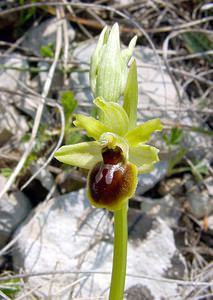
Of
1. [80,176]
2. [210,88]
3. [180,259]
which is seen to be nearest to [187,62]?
[210,88]

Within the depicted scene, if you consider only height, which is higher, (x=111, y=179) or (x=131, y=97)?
(x=131, y=97)

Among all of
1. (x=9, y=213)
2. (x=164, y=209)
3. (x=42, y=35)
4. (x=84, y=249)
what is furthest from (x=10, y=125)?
(x=164, y=209)

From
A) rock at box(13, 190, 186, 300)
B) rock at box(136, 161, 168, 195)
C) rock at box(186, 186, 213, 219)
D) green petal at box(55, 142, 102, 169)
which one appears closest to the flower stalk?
green petal at box(55, 142, 102, 169)

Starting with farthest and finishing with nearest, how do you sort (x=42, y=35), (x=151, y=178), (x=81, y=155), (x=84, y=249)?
1. (x=42, y=35)
2. (x=151, y=178)
3. (x=84, y=249)
4. (x=81, y=155)

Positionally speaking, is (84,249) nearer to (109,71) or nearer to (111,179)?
(111,179)

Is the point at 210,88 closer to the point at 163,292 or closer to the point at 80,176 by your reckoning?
the point at 80,176

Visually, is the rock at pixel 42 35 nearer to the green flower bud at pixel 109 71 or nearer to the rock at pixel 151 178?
the rock at pixel 151 178

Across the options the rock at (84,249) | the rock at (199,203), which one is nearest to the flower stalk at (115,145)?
the rock at (84,249)
